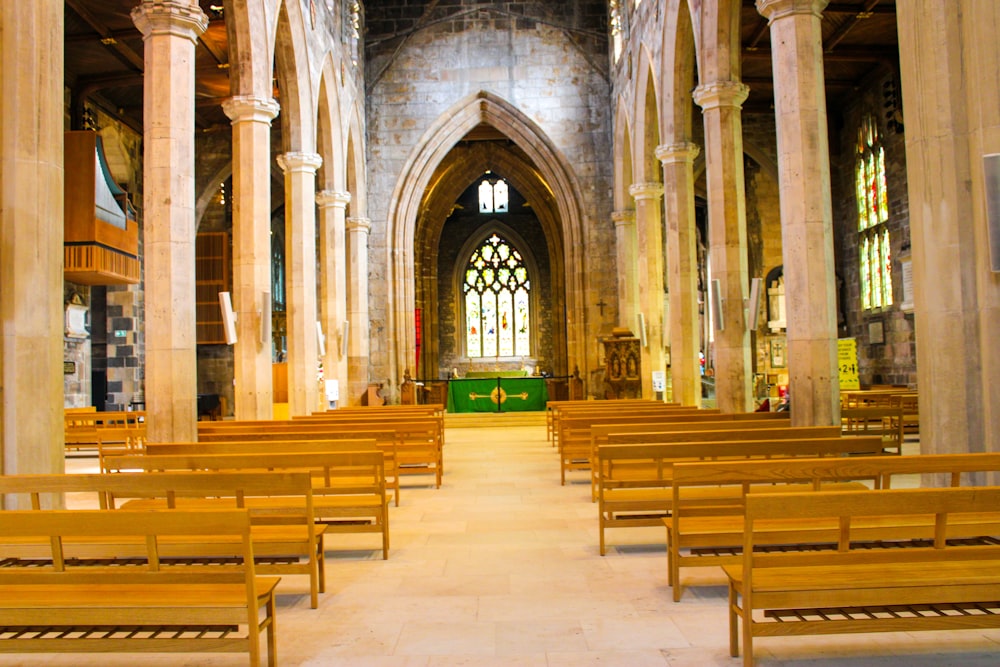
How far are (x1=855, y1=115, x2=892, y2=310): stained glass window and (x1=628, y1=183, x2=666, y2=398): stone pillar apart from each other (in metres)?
5.54

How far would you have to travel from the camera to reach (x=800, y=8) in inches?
331

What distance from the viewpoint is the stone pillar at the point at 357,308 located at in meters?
19.0

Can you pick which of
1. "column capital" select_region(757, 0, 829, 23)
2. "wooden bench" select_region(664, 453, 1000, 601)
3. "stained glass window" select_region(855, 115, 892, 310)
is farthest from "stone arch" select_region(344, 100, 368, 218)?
"wooden bench" select_region(664, 453, 1000, 601)

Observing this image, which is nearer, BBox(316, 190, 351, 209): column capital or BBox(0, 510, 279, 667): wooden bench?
BBox(0, 510, 279, 667): wooden bench

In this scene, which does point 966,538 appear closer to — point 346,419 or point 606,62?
point 346,419

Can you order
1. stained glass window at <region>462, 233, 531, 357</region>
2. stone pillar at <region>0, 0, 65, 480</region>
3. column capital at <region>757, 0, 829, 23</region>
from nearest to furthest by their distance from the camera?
stone pillar at <region>0, 0, 65, 480</region>, column capital at <region>757, 0, 829, 23</region>, stained glass window at <region>462, 233, 531, 357</region>

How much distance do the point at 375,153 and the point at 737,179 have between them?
1210cm

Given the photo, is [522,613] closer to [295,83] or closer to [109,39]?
[295,83]

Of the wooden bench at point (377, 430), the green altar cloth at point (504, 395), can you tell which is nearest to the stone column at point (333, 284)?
the green altar cloth at point (504, 395)

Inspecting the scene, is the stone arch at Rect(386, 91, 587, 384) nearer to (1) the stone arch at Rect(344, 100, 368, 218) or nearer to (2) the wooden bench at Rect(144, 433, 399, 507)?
(1) the stone arch at Rect(344, 100, 368, 218)

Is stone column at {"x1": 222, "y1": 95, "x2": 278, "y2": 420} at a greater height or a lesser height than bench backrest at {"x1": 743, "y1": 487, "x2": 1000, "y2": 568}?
greater

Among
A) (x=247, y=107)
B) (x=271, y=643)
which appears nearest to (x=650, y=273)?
(x=247, y=107)

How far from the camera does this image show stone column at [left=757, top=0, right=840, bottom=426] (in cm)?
825

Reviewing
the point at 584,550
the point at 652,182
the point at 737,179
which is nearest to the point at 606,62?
the point at 652,182
